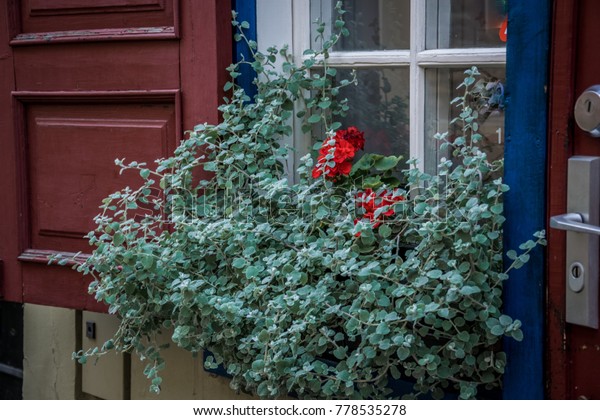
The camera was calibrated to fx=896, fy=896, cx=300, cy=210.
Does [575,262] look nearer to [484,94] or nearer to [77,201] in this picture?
[484,94]

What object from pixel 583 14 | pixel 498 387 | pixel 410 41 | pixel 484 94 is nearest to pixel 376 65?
pixel 410 41

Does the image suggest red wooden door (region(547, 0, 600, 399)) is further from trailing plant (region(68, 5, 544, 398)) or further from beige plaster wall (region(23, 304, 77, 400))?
beige plaster wall (region(23, 304, 77, 400))

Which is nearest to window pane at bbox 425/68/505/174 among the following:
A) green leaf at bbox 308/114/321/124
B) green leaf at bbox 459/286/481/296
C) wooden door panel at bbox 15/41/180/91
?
green leaf at bbox 308/114/321/124

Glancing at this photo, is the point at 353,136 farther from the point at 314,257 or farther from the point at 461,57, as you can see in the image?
the point at 314,257

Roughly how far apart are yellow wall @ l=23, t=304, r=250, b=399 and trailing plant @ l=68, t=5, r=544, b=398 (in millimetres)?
160

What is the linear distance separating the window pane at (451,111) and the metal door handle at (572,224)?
1.71 feet

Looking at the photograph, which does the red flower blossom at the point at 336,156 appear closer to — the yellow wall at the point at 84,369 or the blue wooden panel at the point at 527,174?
the blue wooden panel at the point at 527,174

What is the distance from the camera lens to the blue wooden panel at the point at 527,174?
199 cm

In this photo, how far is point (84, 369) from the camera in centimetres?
324

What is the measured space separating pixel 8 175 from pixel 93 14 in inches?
26.4

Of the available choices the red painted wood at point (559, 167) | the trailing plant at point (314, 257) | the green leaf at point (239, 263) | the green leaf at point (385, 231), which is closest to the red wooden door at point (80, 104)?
the trailing plant at point (314, 257)

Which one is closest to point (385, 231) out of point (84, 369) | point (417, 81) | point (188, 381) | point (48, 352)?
point (417, 81)

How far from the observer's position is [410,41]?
256cm

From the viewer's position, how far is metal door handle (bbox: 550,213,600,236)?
6.03 feet
